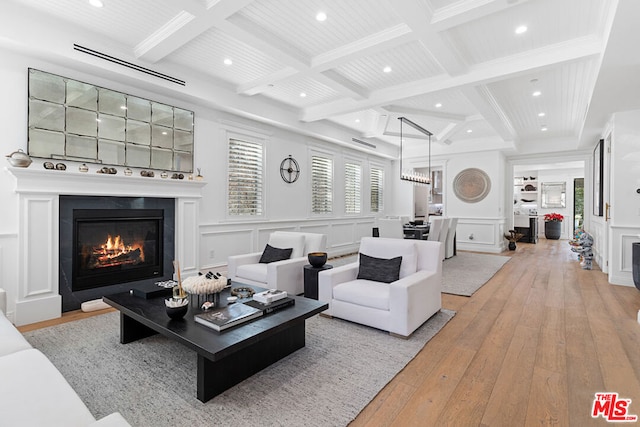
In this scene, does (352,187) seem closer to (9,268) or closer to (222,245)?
(222,245)

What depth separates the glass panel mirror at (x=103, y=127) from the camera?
10.8 feet

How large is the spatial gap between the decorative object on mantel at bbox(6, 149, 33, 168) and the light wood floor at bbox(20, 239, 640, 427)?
1604mm

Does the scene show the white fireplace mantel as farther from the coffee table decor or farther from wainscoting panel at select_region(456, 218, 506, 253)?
wainscoting panel at select_region(456, 218, 506, 253)

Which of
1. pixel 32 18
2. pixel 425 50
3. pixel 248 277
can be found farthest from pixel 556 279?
pixel 32 18

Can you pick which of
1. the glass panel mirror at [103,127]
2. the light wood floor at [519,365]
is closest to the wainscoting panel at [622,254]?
the light wood floor at [519,365]

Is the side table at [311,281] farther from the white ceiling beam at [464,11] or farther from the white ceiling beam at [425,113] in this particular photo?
the white ceiling beam at [425,113]

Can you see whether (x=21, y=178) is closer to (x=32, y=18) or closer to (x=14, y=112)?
(x=14, y=112)

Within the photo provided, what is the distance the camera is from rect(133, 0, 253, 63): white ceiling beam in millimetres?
2713

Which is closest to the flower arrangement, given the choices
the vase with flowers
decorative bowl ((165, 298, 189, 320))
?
the vase with flowers

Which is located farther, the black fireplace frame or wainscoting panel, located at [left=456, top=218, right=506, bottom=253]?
A: wainscoting panel, located at [left=456, top=218, right=506, bottom=253]

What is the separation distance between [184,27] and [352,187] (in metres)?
5.52

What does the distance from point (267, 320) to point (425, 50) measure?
135 inches

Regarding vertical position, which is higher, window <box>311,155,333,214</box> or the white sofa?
window <box>311,155,333,214</box>

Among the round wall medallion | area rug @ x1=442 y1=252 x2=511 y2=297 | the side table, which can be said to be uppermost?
the round wall medallion
